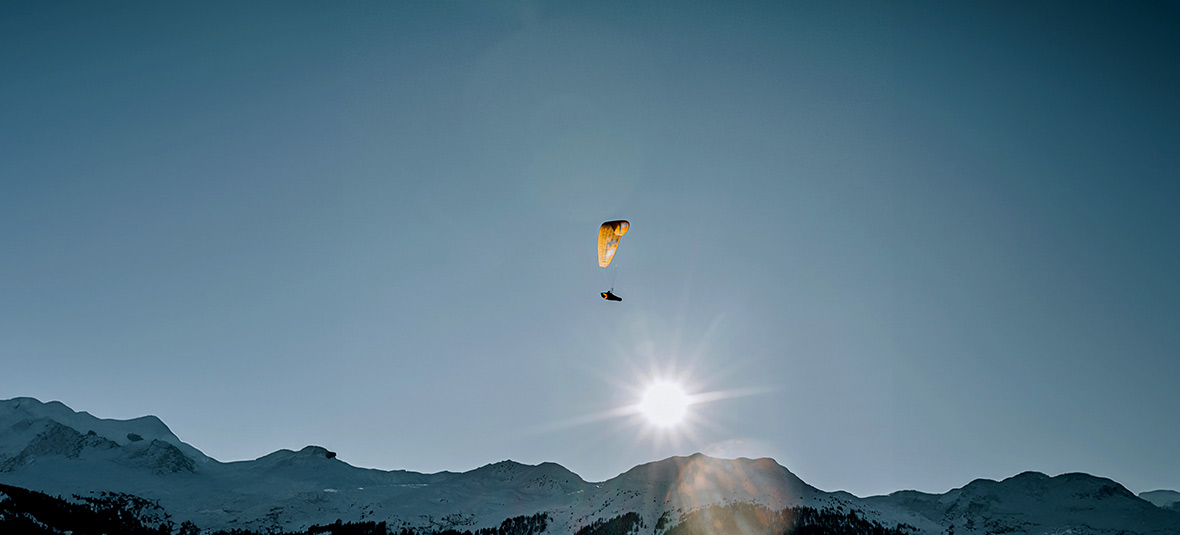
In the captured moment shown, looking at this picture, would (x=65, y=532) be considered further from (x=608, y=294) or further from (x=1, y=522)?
(x=608, y=294)

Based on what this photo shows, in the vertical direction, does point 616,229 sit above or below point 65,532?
above

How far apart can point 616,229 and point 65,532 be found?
175 m

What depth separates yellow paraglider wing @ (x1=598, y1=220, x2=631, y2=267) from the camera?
276 ft

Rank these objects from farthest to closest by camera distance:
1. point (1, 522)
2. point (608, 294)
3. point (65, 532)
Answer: point (65, 532)
point (1, 522)
point (608, 294)

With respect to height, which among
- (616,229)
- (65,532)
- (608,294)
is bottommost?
(65,532)

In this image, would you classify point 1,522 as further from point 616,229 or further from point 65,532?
point 616,229

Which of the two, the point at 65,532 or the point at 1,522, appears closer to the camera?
the point at 1,522

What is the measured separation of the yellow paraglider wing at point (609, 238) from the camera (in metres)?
84.2

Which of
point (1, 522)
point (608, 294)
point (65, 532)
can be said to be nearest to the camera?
point (608, 294)

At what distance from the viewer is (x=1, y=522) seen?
146 meters

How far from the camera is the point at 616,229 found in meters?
84.2

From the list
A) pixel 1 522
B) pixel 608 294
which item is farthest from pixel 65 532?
pixel 608 294

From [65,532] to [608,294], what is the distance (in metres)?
173

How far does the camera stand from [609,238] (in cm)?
8469
